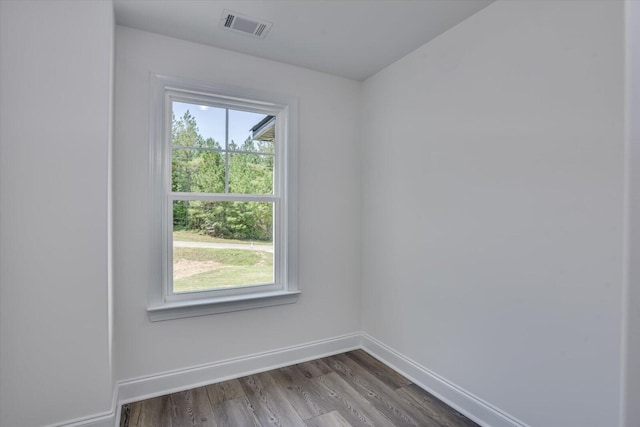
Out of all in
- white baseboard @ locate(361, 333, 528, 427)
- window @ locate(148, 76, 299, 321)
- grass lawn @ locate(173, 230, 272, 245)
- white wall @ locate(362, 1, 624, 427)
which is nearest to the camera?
white wall @ locate(362, 1, 624, 427)

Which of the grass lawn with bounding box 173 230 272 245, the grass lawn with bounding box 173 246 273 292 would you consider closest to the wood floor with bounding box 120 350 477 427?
the grass lawn with bounding box 173 246 273 292

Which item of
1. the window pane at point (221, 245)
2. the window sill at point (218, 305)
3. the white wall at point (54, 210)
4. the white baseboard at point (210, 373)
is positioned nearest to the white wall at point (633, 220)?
the white wall at point (54, 210)

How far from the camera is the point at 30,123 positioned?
1713 millimetres

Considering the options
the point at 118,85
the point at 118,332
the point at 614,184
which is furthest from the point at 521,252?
the point at 118,85

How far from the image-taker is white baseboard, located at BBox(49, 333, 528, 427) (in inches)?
77.2

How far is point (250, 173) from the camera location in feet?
9.12

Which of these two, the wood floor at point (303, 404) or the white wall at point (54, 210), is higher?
the white wall at point (54, 210)

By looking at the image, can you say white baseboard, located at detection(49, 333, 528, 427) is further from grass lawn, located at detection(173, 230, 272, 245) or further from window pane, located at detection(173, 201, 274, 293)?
grass lawn, located at detection(173, 230, 272, 245)

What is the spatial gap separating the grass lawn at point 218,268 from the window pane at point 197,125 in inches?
32.6

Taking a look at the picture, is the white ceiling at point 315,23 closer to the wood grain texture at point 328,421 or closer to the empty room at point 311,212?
the empty room at point 311,212

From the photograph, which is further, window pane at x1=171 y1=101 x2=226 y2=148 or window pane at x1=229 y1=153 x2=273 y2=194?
window pane at x1=229 y1=153 x2=273 y2=194

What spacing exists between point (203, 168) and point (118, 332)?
129 centimetres

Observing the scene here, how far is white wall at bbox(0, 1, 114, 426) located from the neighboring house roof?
1130 millimetres

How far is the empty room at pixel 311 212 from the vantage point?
65.2 inches
